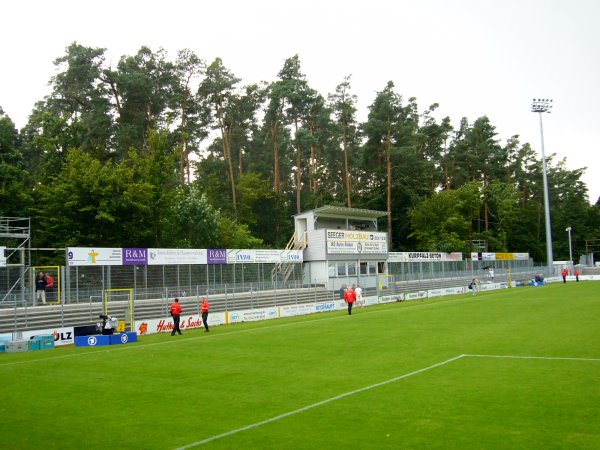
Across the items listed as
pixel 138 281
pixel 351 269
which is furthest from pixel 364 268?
pixel 138 281

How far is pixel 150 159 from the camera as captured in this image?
140 feet

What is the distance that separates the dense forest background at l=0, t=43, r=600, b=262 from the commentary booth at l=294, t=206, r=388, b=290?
8.23 m

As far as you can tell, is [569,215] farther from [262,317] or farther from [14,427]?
[14,427]

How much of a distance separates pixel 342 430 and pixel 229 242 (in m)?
44.8

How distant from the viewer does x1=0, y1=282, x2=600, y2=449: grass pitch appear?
27.3ft

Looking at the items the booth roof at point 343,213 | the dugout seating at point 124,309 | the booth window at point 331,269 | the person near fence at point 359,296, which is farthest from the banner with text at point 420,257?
the dugout seating at point 124,309

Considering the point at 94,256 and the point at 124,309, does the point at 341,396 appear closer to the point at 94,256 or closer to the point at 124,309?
the point at 124,309

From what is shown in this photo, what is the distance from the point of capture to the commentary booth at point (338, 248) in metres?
46.9

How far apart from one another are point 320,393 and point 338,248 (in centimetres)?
3660

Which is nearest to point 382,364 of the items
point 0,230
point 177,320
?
point 177,320

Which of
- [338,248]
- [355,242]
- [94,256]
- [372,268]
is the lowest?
[372,268]

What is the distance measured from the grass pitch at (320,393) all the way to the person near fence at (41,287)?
6.96 metres

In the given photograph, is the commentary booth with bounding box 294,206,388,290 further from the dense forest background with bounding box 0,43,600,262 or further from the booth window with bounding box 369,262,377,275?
the dense forest background with bounding box 0,43,600,262

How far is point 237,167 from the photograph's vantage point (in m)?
79.9
